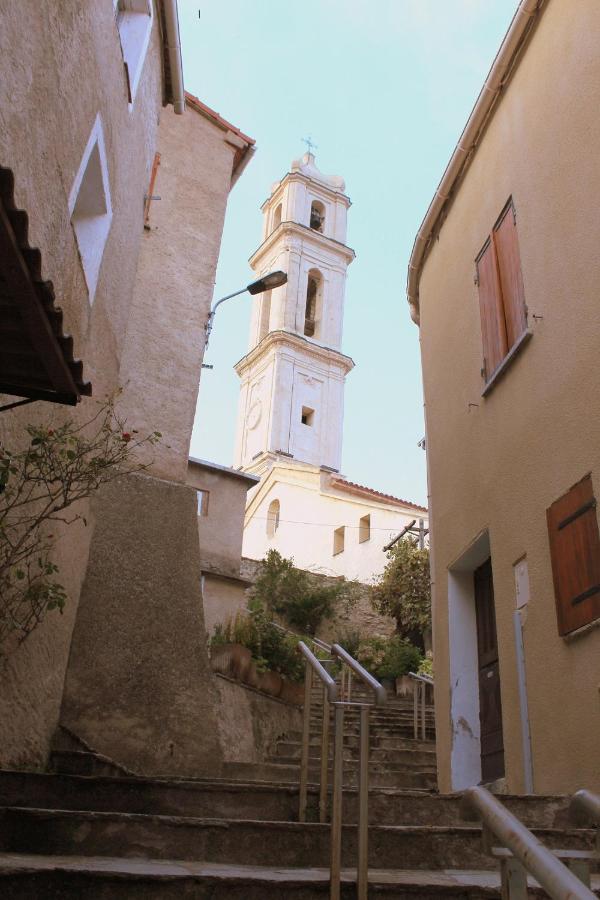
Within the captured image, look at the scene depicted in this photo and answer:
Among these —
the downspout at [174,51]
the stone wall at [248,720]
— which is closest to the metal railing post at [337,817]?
the stone wall at [248,720]

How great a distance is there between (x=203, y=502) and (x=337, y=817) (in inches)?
437

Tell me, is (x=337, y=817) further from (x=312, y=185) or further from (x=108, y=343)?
(x=312, y=185)

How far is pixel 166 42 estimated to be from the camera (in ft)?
25.5

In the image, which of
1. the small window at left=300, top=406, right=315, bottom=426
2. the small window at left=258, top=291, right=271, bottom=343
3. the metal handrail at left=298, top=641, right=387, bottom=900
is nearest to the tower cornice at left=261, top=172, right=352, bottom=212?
the small window at left=258, top=291, right=271, bottom=343

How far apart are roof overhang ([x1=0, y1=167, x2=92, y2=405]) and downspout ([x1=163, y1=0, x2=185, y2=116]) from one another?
529 cm

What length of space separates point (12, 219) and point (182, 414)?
6074 mm

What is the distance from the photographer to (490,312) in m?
7.37

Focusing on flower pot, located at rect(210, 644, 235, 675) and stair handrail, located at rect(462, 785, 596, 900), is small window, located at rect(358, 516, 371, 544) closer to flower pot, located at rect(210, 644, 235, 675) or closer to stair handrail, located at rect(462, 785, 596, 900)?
flower pot, located at rect(210, 644, 235, 675)

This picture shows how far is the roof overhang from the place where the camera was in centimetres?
266

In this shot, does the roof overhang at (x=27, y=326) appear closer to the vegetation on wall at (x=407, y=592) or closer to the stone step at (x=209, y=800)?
the stone step at (x=209, y=800)

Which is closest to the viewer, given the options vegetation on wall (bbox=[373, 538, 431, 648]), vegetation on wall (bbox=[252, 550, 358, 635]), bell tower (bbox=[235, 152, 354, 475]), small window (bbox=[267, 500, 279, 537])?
vegetation on wall (bbox=[252, 550, 358, 635])

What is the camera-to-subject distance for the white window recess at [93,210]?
Answer: 559cm

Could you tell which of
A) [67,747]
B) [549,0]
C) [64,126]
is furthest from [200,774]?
[549,0]

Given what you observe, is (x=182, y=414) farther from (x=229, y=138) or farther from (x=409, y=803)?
(x=409, y=803)
